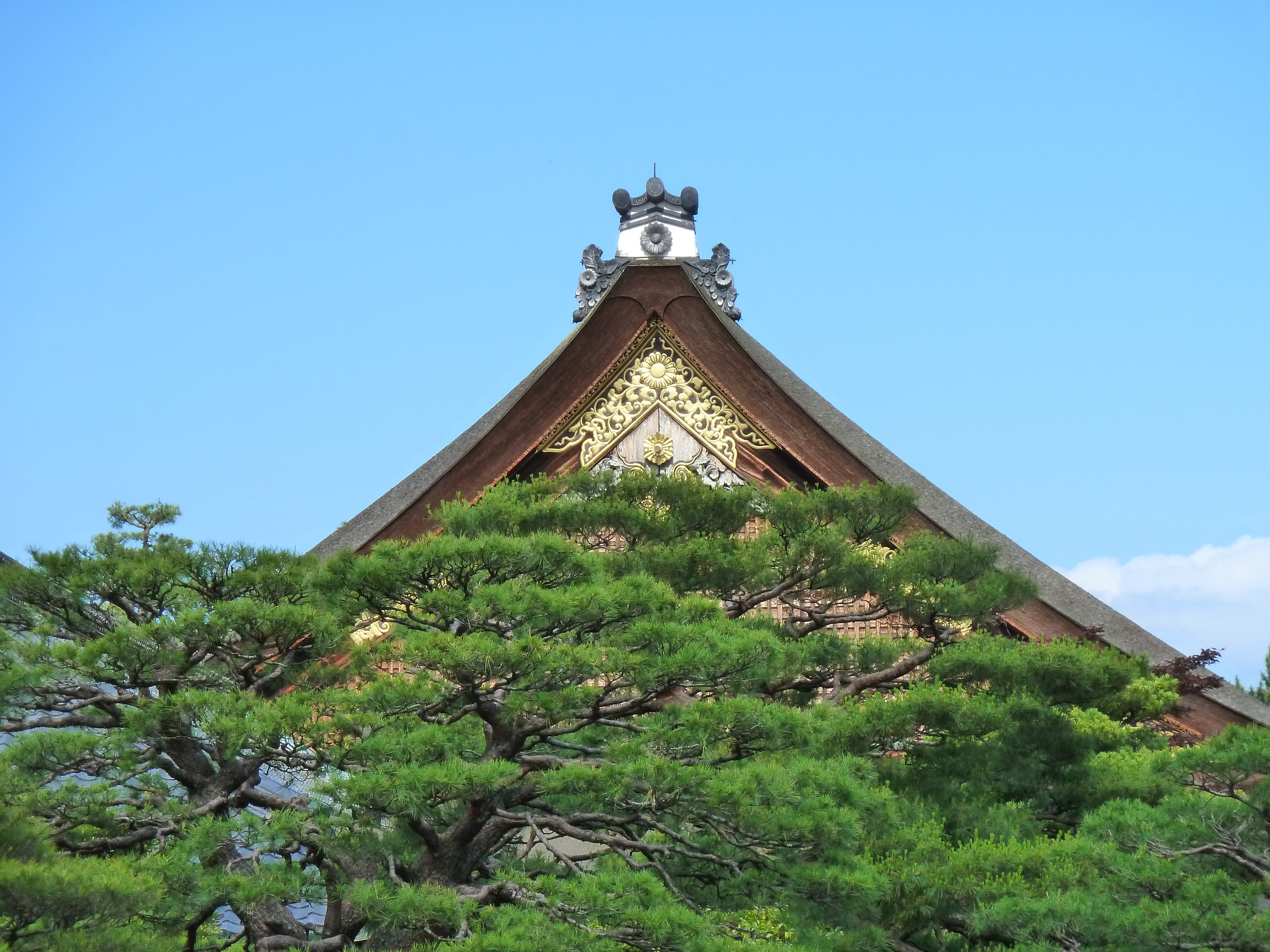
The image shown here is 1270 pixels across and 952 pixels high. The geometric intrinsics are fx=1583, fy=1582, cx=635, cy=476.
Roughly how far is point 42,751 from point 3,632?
Answer: 1.91 ft

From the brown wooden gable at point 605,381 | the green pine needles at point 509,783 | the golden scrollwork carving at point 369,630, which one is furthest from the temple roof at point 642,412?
the green pine needles at point 509,783

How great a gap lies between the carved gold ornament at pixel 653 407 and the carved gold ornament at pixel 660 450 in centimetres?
1

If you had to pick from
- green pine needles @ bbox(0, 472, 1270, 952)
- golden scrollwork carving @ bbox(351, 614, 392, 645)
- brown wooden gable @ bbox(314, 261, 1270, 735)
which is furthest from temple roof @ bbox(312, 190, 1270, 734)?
green pine needles @ bbox(0, 472, 1270, 952)

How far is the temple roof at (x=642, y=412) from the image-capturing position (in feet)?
36.9

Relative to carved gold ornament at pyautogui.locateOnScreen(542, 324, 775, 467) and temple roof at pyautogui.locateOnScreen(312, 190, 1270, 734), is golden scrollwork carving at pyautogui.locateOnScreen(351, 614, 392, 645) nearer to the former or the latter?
temple roof at pyautogui.locateOnScreen(312, 190, 1270, 734)

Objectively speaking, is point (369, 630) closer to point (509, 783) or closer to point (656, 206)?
point (509, 783)

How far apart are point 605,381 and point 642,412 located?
1.18ft

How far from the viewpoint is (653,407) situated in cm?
1170

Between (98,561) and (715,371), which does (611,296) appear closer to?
(715,371)

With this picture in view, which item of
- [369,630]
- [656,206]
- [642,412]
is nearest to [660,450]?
[642,412]

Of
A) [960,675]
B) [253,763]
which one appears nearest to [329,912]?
[253,763]

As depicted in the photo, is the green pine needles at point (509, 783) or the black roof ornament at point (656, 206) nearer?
the green pine needles at point (509, 783)

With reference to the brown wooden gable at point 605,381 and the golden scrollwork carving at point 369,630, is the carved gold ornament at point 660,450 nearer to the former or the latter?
the brown wooden gable at point 605,381

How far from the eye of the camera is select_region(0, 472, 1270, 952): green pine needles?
20.5 feet
